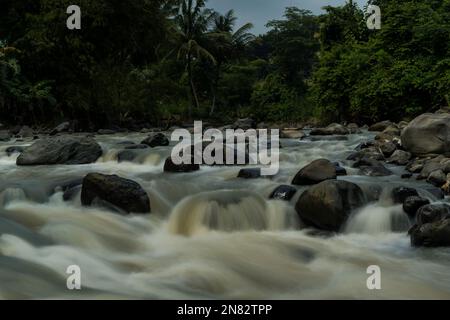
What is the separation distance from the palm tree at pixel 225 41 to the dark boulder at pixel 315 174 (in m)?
22.7

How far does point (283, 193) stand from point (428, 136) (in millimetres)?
3569

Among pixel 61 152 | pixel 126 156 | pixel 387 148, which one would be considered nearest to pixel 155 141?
pixel 126 156

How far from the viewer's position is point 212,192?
651 centimetres

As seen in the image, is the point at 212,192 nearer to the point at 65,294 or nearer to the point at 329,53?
the point at 65,294

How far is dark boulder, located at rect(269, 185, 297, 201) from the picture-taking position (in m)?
6.23

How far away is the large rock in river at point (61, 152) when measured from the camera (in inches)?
355

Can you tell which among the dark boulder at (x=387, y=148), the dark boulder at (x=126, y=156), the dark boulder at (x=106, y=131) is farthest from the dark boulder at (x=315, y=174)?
the dark boulder at (x=106, y=131)

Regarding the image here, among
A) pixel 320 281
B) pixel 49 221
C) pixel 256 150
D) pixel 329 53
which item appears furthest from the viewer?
pixel 329 53

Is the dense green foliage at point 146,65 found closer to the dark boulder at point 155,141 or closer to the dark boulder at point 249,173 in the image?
the dark boulder at point 155,141

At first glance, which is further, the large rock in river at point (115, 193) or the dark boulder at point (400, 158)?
the dark boulder at point (400, 158)

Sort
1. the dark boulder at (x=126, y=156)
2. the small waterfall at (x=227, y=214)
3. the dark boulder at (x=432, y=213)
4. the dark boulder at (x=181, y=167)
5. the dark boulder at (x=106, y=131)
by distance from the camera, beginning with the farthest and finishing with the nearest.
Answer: the dark boulder at (x=106, y=131)
the dark boulder at (x=126, y=156)
the dark boulder at (x=181, y=167)
the small waterfall at (x=227, y=214)
the dark boulder at (x=432, y=213)

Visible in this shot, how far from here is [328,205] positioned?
17.9 ft

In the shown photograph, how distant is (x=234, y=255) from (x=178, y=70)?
29029mm
